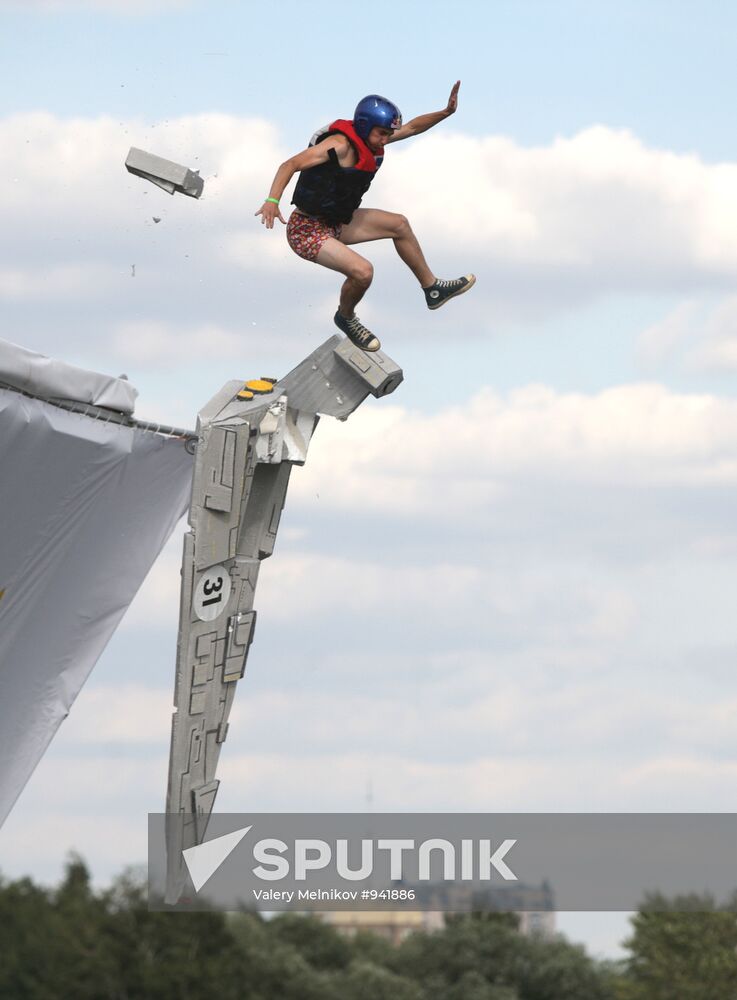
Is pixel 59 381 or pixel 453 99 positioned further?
pixel 59 381

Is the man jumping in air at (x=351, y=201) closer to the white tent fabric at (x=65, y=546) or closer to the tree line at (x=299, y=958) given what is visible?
the white tent fabric at (x=65, y=546)

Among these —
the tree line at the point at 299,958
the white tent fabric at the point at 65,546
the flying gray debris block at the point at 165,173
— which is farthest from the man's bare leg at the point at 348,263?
the tree line at the point at 299,958

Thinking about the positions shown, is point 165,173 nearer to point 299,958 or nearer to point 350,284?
point 350,284

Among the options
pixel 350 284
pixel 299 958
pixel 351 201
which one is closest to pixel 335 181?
pixel 351 201

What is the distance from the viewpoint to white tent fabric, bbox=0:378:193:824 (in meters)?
11.3

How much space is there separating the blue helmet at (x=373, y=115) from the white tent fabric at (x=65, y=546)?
296 cm

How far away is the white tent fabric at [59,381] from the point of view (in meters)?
10.5

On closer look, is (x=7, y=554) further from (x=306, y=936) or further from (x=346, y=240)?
(x=306, y=936)

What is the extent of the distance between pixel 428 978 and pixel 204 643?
3781cm

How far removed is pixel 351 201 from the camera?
9633 millimetres

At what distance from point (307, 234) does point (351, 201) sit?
33 cm

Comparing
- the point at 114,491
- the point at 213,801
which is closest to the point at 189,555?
the point at 213,801

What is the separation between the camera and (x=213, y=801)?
33.3 feet

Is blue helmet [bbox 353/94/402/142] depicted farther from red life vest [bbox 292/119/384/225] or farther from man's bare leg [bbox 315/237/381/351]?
man's bare leg [bbox 315/237/381/351]
